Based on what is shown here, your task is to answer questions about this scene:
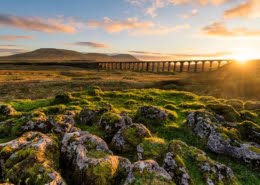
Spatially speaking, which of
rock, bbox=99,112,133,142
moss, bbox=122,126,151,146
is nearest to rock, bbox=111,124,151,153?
moss, bbox=122,126,151,146

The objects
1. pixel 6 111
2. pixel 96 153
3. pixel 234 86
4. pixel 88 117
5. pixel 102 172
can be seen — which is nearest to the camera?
pixel 102 172

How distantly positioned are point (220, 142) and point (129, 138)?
6.58m

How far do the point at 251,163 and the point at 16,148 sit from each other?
14.4m

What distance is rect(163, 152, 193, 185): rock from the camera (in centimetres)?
1206

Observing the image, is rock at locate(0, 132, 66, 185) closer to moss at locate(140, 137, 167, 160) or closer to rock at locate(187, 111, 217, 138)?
moss at locate(140, 137, 167, 160)

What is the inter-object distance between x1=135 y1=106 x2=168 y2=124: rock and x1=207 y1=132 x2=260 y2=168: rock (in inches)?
203

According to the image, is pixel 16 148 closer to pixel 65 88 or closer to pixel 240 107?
pixel 240 107

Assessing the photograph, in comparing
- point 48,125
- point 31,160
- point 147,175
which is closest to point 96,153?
point 31,160

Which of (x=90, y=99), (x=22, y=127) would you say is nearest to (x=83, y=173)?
(x=22, y=127)

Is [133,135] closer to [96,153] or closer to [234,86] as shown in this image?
[96,153]

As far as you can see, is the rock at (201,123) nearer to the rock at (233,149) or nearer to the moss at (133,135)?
the rock at (233,149)

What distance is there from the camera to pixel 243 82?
55469mm

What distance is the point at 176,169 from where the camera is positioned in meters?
12.5

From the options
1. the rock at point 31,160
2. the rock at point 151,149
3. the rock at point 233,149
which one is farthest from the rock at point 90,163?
the rock at point 233,149
